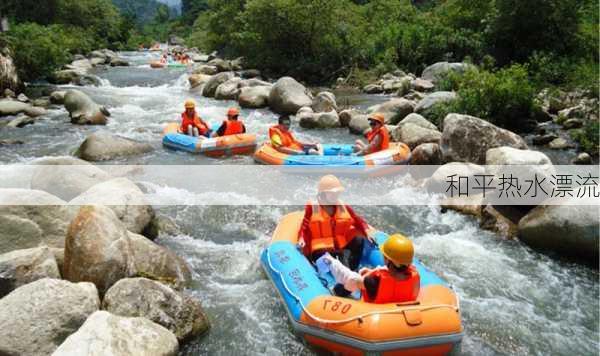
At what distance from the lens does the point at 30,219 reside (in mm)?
5168

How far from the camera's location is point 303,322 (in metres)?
4.36

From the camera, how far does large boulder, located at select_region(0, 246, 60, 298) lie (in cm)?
424

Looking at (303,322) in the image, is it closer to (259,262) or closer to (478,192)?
(259,262)

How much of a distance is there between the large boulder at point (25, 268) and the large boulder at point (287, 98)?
416 inches

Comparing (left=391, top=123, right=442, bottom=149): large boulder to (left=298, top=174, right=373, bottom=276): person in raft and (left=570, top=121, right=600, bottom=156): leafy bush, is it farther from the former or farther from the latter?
(left=298, top=174, right=373, bottom=276): person in raft

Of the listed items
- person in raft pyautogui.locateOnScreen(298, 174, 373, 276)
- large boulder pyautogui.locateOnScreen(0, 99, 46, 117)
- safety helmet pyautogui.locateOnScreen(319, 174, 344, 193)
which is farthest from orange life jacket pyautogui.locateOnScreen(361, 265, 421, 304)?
large boulder pyautogui.locateOnScreen(0, 99, 46, 117)

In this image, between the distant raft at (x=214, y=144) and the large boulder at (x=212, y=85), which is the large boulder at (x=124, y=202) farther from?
the large boulder at (x=212, y=85)

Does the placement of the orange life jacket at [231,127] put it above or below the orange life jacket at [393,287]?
below

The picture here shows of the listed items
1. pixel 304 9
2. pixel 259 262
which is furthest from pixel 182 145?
pixel 304 9

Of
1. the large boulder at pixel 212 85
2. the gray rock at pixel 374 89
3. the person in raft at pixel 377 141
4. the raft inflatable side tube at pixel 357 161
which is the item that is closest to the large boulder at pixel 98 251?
the raft inflatable side tube at pixel 357 161

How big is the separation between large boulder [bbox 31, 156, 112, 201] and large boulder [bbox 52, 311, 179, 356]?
3.53 meters

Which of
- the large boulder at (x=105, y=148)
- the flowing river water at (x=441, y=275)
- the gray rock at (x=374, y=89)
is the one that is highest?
the gray rock at (x=374, y=89)

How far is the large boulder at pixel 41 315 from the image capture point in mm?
3600

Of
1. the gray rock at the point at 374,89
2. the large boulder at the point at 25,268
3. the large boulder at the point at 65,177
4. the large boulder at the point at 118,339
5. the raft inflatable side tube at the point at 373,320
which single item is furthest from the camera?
the gray rock at the point at 374,89
